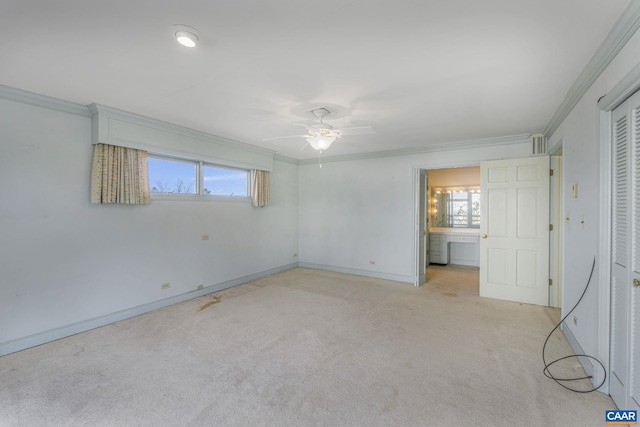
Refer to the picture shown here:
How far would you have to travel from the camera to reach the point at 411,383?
221 centimetres

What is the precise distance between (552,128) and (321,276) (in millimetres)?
4391

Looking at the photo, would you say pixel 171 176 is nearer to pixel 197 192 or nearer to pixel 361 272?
pixel 197 192

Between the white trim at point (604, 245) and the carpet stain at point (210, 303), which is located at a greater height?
the white trim at point (604, 245)

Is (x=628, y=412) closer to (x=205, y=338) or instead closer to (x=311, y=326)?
(x=311, y=326)

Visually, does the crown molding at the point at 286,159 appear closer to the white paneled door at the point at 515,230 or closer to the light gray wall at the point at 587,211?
the white paneled door at the point at 515,230

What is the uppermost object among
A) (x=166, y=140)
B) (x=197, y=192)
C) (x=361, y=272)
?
(x=166, y=140)

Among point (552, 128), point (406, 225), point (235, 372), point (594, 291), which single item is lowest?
point (235, 372)

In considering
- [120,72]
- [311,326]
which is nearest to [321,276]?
[311,326]

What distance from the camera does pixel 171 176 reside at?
4.11 metres

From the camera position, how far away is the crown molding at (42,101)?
8.78ft

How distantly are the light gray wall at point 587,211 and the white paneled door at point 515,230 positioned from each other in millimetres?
1120

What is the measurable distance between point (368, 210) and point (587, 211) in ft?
11.7

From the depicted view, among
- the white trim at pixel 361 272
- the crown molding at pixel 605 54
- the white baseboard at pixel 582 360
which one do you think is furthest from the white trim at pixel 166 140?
the white baseboard at pixel 582 360

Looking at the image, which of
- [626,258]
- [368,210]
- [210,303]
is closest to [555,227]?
[626,258]
